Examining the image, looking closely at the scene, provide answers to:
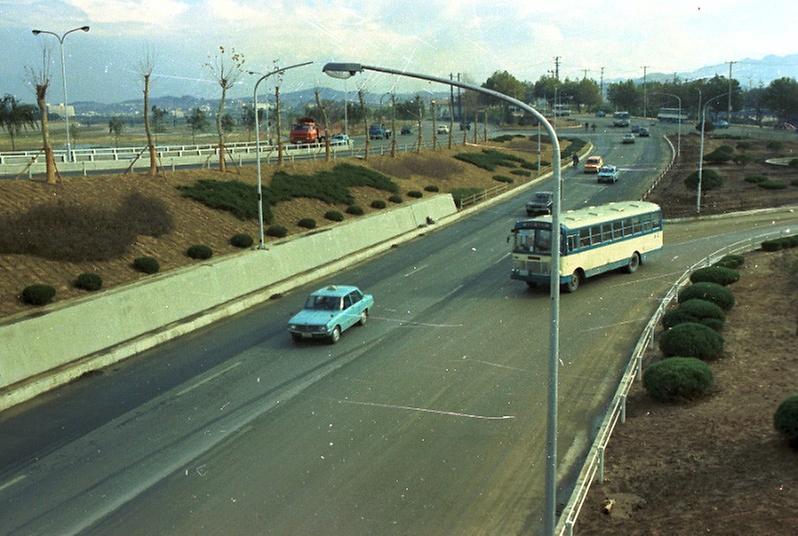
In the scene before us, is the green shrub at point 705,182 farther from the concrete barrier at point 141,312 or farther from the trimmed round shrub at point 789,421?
the trimmed round shrub at point 789,421

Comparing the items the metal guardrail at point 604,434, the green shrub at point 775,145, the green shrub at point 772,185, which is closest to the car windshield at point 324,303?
the metal guardrail at point 604,434

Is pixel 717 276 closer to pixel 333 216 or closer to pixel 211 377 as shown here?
pixel 211 377

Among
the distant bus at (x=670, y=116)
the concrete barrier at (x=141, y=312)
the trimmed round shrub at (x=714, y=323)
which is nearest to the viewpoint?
the concrete barrier at (x=141, y=312)

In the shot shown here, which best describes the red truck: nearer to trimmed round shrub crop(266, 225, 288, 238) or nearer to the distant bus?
trimmed round shrub crop(266, 225, 288, 238)

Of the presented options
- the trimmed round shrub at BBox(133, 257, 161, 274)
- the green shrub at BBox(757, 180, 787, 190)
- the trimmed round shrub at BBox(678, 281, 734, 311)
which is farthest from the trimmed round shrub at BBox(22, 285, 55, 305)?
the green shrub at BBox(757, 180, 787, 190)

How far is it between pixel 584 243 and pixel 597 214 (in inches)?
78.3

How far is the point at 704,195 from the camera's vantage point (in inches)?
2234

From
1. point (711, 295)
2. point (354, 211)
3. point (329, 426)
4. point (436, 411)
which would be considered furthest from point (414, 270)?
point (329, 426)

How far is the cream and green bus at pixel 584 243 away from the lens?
93.3 feet

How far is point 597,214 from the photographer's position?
30547 mm

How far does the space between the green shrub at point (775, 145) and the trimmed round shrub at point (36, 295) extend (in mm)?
86216

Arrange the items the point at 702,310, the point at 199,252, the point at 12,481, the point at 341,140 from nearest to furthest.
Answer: the point at 12,481 → the point at 702,310 → the point at 199,252 → the point at 341,140

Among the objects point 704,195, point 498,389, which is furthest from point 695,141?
point 498,389

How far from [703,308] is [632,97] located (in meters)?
171
